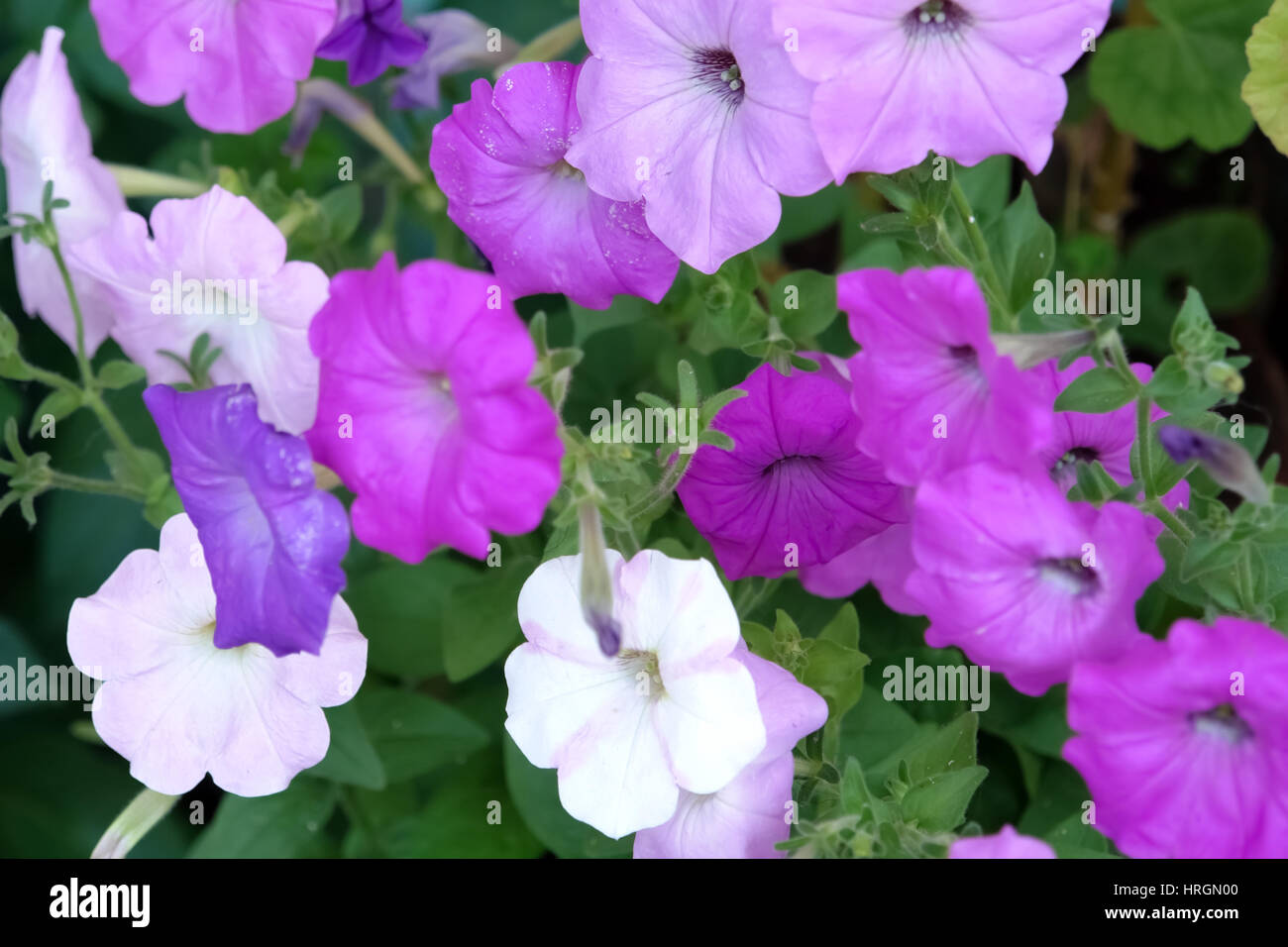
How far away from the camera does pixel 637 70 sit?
2.07ft

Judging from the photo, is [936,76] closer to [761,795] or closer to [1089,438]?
[1089,438]

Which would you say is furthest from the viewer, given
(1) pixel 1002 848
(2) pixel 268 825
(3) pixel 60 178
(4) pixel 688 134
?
(2) pixel 268 825

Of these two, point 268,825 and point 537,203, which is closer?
point 537,203

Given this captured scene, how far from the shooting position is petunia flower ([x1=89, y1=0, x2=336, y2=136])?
0.71 m

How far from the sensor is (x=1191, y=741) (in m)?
0.57

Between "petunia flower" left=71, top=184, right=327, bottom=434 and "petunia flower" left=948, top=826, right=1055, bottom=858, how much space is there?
1.31 feet

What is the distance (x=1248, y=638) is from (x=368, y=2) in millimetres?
573

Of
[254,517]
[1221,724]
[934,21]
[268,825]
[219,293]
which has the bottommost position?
[268,825]

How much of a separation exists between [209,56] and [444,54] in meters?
0.15

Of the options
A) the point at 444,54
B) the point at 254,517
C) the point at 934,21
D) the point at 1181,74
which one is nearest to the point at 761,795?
the point at 254,517

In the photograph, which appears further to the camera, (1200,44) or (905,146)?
(1200,44)

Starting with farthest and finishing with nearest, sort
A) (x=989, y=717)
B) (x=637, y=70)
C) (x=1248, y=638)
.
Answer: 1. (x=989, y=717)
2. (x=637, y=70)
3. (x=1248, y=638)
